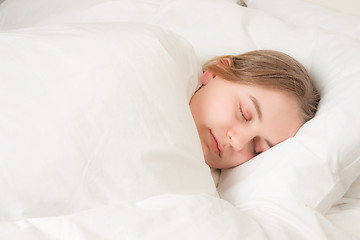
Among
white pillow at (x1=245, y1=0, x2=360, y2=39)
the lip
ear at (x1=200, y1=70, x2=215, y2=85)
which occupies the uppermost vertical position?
white pillow at (x1=245, y1=0, x2=360, y2=39)

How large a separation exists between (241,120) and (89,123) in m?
0.38

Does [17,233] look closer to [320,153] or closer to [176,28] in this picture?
[320,153]

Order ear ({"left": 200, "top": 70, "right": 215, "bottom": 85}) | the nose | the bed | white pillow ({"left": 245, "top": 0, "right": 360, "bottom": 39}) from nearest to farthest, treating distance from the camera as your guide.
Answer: the bed
the nose
ear ({"left": 200, "top": 70, "right": 215, "bottom": 85})
white pillow ({"left": 245, "top": 0, "right": 360, "bottom": 39})

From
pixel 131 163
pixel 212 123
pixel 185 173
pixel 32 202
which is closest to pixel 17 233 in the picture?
pixel 32 202

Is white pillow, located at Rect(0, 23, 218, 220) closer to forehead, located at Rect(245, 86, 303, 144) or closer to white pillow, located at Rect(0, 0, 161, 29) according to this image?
forehead, located at Rect(245, 86, 303, 144)

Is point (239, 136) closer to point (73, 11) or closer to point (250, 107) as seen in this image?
point (250, 107)

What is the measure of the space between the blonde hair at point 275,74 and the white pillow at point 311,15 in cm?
23

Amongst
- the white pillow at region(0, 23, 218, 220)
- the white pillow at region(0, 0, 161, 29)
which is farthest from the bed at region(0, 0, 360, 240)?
the white pillow at region(0, 0, 161, 29)

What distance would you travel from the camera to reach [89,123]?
32.5 inches

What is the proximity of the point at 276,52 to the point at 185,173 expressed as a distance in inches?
17.8

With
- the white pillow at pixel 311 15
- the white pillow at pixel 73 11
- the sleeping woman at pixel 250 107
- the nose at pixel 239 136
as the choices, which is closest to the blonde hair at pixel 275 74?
the sleeping woman at pixel 250 107

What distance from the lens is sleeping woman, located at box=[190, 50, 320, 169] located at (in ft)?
3.49

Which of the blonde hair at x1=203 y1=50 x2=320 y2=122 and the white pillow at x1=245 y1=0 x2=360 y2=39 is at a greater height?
the white pillow at x1=245 y1=0 x2=360 y2=39

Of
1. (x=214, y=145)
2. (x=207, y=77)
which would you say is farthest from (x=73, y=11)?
(x=214, y=145)
